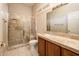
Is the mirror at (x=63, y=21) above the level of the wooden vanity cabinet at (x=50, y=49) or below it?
above

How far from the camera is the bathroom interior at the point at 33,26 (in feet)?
5.62

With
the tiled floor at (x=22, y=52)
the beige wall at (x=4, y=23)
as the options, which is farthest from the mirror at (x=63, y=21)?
the beige wall at (x=4, y=23)

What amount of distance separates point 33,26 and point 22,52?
0.50 metres

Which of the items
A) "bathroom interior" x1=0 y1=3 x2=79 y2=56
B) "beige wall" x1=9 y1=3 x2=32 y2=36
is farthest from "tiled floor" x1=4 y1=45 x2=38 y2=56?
"beige wall" x1=9 y1=3 x2=32 y2=36

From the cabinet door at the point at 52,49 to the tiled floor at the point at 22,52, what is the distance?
23 centimetres

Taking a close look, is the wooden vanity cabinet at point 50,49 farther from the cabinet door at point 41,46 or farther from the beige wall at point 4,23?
the beige wall at point 4,23

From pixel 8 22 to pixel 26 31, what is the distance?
1.15ft

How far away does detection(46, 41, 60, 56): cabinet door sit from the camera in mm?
1516

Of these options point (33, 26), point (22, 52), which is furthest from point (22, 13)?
point (22, 52)

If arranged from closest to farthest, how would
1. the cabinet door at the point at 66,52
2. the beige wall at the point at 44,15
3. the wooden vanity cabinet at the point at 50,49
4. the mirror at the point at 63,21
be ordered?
the cabinet door at the point at 66,52 → the wooden vanity cabinet at the point at 50,49 → the mirror at the point at 63,21 → the beige wall at the point at 44,15

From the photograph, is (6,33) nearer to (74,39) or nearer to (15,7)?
(15,7)

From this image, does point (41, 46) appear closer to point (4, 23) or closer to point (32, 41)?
point (32, 41)

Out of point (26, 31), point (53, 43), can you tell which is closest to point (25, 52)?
point (26, 31)

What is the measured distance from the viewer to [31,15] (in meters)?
1.79
